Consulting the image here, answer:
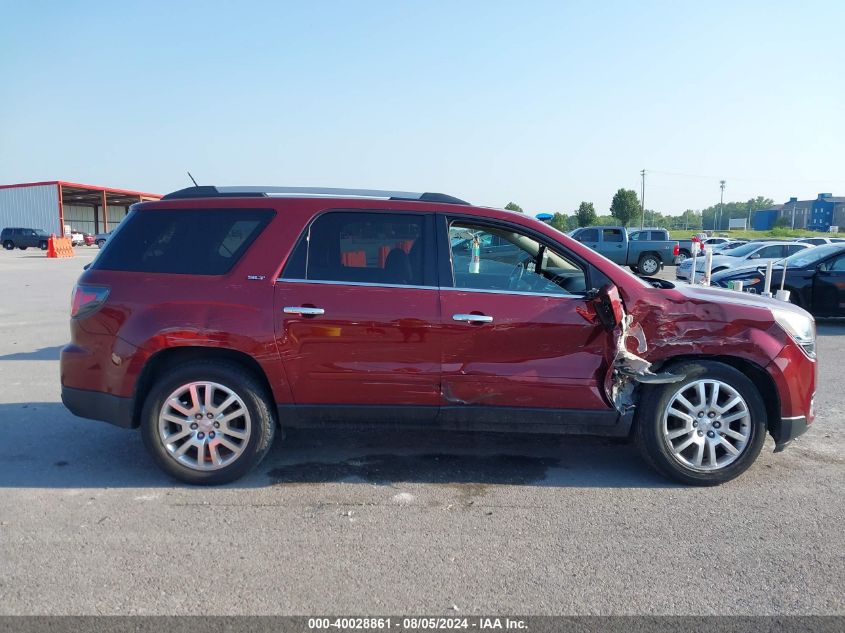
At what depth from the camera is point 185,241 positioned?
4.38 m

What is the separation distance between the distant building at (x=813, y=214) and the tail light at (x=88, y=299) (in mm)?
101251

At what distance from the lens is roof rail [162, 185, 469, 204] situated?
4.44 metres

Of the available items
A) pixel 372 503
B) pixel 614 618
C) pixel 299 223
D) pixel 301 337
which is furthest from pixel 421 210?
pixel 614 618

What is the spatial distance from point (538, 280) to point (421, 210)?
2.96ft

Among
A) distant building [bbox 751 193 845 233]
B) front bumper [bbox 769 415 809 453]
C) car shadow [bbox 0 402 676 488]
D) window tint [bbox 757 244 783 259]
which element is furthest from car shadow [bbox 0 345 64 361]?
distant building [bbox 751 193 845 233]

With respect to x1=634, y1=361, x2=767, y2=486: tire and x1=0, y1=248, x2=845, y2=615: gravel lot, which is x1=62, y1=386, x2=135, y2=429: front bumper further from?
x1=634, y1=361, x2=767, y2=486: tire

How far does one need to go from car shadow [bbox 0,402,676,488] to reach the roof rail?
168cm

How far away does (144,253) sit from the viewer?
4375 mm

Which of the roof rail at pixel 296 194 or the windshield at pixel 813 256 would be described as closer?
the roof rail at pixel 296 194

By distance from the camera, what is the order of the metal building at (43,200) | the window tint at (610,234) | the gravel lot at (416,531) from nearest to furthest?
1. the gravel lot at (416,531)
2. the window tint at (610,234)
3. the metal building at (43,200)

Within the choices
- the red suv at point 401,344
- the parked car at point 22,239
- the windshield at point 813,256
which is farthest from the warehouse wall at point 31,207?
the red suv at point 401,344

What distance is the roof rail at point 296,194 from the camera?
4.44 meters

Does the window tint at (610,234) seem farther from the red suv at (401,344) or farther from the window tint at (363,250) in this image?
the window tint at (363,250)

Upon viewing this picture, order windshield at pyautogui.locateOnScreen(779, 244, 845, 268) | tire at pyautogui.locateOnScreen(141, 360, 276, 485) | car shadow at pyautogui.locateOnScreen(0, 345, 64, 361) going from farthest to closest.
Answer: windshield at pyautogui.locateOnScreen(779, 244, 845, 268)
car shadow at pyautogui.locateOnScreen(0, 345, 64, 361)
tire at pyautogui.locateOnScreen(141, 360, 276, 485)
